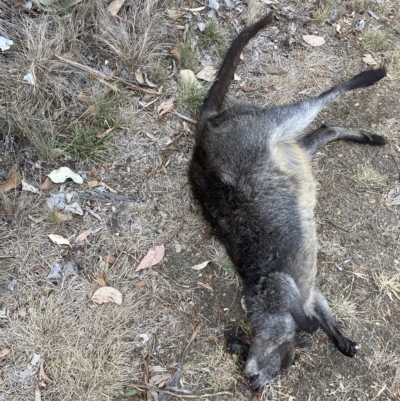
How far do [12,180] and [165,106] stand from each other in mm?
1674

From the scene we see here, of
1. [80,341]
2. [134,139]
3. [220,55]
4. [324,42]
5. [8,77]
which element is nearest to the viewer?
[80,341]

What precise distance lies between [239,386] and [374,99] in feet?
11.2

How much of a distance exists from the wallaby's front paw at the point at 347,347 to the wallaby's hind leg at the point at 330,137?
186cm

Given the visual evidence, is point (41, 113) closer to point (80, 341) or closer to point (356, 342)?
point (80, 341)

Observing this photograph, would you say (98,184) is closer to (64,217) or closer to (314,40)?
(64,217)

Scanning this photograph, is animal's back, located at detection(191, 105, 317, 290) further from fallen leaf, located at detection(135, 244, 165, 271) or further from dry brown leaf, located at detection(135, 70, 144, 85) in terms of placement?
dry brown leaf, located at detection(135, 70, 144, 85)

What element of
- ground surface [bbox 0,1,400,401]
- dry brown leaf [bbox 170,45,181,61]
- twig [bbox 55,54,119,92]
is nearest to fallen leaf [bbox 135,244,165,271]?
ground surface [bbox 0,1,400,401]

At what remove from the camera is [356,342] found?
153 inches

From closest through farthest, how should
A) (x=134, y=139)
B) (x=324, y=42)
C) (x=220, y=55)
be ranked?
(x=134, y=139)
(x=220, y=55)
(x=324, y=42)

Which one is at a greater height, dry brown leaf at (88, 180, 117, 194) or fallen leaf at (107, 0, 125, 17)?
fallen leaf at (107, 0, 125, 17)

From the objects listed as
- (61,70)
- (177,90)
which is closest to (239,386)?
(177,90)

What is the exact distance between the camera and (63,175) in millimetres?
4070

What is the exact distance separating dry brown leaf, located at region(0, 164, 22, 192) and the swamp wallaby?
160cm

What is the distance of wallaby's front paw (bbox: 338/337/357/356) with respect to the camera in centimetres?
375
